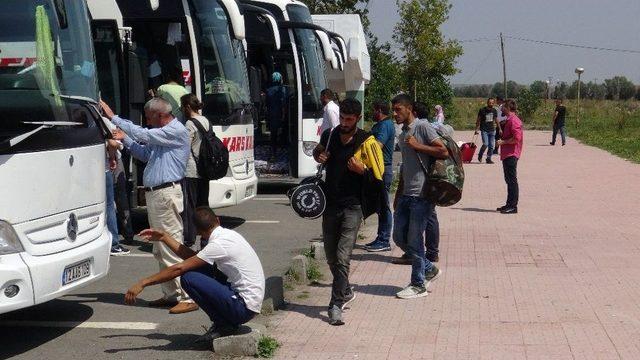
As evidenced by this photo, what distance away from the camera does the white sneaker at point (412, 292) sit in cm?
900

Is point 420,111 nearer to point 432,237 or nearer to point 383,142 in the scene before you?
point 432,237

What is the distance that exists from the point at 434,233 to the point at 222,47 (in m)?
4.54

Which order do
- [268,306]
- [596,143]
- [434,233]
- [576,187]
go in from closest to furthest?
[268,306] → [434,233] → [576,187] → [596,143]

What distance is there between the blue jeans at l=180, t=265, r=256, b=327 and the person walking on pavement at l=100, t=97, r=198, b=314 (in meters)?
1.44

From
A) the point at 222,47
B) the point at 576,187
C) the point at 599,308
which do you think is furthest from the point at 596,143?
the point at 599,308

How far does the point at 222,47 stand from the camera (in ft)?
43.6

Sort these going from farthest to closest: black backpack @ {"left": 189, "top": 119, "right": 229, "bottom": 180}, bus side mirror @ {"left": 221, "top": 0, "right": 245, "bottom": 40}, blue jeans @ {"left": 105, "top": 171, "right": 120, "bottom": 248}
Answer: bus side mirror @ {"left": 221, "top": 0, "right": 245, "bottom": 40}, blue jeans @ {"left": 105, "top": 171, "right": 120, "bottom": 248}, black backpack @ {"left": 189, "top": 119, "right": 229, "bottom": 180}

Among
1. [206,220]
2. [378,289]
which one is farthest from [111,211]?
[206,220]

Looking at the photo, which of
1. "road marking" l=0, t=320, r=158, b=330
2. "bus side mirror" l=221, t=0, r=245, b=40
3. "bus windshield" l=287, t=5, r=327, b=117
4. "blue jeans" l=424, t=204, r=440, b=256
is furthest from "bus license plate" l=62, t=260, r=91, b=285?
"bus windshield" l=287, t=5, r=327, b=117

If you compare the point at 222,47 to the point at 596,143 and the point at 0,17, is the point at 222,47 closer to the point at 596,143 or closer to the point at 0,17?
the point at 0,17

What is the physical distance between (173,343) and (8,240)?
1.57m

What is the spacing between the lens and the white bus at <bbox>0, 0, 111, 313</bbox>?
6.56m

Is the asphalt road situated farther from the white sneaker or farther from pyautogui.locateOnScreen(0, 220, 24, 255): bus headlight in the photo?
the white sneaker

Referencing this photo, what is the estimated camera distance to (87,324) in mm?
8055
